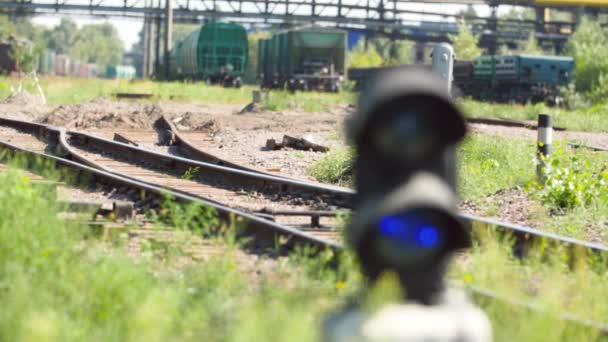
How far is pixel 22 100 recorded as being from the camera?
23094 millimetres

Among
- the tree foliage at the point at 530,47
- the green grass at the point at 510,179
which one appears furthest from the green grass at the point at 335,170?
the tree foliage at the point at 530,47

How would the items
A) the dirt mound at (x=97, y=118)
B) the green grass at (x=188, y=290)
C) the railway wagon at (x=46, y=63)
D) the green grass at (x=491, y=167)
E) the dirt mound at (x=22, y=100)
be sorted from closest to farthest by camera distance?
the green grass at (x=188, y=290), the green grass at (x=491, y=167), the dirt mound at (x=97, y=118), the dirt mound at (x=22, y=100), the railway wagon at (x=46, y=63)

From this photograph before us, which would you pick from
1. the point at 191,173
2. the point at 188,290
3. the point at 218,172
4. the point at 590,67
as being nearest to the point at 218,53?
the point at 590,67

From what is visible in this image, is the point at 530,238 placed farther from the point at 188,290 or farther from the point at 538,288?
the point at 188,290

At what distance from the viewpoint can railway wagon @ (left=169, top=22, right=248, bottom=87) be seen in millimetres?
42656

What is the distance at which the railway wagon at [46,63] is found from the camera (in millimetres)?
71012

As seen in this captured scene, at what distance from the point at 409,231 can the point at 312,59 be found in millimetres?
40019

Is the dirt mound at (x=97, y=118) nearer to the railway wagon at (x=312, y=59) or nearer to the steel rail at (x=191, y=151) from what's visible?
the steel rail at (x=191, y=151)

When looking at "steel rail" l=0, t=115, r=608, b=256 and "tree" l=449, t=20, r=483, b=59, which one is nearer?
"steel rail" l=0, t=115, r=608, b=256

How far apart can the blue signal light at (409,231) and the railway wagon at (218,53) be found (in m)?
39.9

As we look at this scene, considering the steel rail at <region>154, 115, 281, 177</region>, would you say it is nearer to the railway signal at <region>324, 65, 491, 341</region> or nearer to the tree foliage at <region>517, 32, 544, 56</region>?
the railway signal at <region>324, 65, 491, 341</region>

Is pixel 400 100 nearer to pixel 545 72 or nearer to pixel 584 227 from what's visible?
pixel 584 227

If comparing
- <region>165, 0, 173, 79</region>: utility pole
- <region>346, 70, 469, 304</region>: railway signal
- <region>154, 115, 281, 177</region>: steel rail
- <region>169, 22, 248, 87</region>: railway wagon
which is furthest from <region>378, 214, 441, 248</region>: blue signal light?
<region>165, 0, 173, 79</region>: utility pole

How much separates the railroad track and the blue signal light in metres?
1.41
